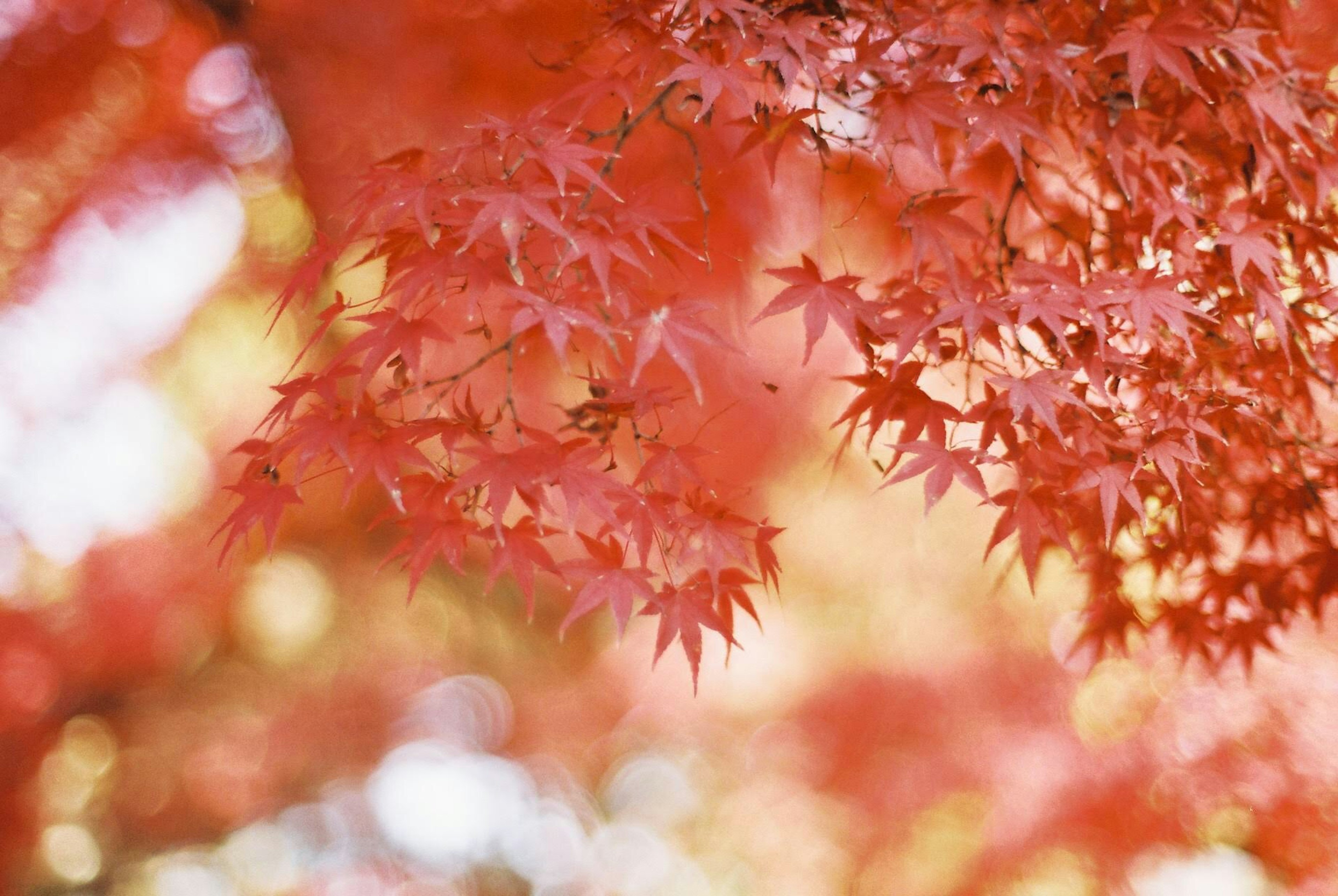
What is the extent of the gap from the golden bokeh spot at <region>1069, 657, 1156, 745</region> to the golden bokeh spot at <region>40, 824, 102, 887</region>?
2279 mm

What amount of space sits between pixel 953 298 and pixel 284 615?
1.92 meters

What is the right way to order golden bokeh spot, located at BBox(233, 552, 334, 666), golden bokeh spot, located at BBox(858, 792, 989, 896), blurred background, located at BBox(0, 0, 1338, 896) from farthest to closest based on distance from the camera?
golden bokeh spot, located at BBox(233, 552, 334, 666), golden bokeh spot, located at BBox(858, 792, 989, 896), blurred background, located at BBox(0, 0, 1338, 896)

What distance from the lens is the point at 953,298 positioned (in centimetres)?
106

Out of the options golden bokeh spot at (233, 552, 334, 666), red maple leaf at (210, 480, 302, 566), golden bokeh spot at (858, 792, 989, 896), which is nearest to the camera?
red maple leaf at (210, 480, 302, 566)

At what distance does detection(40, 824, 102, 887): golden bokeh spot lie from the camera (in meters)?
2.13

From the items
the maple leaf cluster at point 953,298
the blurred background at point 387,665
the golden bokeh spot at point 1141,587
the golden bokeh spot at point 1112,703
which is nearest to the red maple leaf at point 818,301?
the maple leaf cluster at point 953,298

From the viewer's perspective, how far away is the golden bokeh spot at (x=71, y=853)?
2.13 metres

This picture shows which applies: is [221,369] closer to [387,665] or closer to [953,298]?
[387,665]

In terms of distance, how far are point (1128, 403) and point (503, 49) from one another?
1.46 m

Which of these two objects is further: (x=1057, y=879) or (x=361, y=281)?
(x=361, y=281)

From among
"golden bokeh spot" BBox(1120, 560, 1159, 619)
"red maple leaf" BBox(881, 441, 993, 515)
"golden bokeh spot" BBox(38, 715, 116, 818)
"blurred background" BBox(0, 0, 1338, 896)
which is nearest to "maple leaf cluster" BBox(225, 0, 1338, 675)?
"red maple leaf" BBox(881, 441, 993, 515)

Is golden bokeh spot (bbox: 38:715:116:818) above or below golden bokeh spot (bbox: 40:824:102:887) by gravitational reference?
above

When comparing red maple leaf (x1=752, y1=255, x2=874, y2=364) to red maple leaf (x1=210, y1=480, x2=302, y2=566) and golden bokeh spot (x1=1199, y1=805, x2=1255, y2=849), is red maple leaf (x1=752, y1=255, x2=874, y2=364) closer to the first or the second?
red maple leaf (x1=210, y1=480, x2=302, y2=566)

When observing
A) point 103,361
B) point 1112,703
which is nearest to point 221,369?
point 103,361
